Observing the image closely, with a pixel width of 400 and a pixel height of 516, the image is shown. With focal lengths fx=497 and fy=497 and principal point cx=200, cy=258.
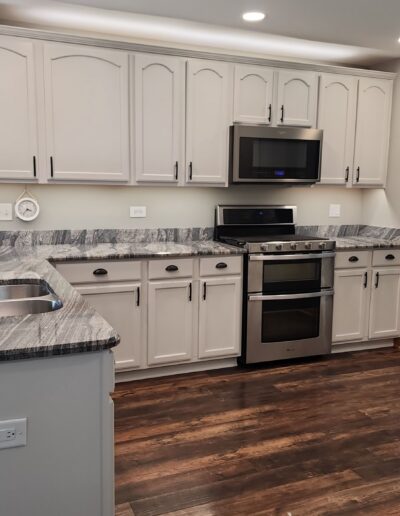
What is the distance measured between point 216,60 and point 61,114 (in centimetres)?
120

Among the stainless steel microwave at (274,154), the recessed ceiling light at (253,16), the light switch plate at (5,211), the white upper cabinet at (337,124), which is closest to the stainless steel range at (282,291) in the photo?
the stainless steel microwave at (274,154)

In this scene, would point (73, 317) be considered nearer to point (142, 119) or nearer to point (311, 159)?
point (142, 119)

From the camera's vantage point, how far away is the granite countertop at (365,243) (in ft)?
13.2

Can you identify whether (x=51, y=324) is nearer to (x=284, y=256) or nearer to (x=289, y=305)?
(x=284, y=256)

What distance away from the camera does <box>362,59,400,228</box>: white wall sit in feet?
14.1

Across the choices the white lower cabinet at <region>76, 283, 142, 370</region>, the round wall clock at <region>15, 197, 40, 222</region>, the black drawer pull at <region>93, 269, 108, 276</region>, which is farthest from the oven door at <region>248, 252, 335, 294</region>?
the round wall clock at <region>15, 197, 40, 222</region>

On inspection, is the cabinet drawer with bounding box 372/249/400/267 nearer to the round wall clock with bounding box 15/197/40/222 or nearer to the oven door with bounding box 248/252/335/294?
the oven door with bounding box 248/252/335/294

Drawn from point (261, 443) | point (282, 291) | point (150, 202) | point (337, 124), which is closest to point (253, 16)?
point (337, 124)

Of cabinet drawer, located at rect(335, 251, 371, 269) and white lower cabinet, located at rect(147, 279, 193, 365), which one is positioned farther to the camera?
cabinet drawer, located at rect(335, 251, 371, 269)

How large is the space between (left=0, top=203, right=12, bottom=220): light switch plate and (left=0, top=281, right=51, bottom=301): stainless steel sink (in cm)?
140

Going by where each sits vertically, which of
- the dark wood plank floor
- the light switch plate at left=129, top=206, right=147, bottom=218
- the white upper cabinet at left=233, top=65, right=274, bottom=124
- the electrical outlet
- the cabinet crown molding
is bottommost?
the dark wood plank floor

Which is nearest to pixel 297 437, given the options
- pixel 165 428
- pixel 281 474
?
pixel 281 474

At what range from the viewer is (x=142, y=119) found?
139 inches

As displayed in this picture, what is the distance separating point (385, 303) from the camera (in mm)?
4242
